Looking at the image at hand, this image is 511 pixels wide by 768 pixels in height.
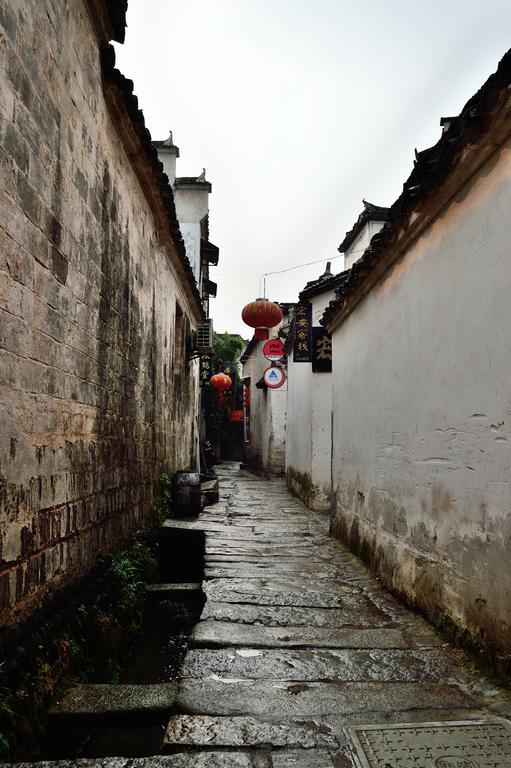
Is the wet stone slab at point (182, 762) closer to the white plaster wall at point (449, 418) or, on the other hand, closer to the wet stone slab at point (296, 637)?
the wet stone slab at point (296, 637)

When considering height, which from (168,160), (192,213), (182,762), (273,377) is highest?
(168,160)

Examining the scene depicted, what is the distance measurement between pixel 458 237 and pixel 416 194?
67cm

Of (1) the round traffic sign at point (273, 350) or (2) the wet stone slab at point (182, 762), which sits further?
(1) the round traffic sign at point (273, 350)

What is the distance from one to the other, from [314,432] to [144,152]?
26.0ft

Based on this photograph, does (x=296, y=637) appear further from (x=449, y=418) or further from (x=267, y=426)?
(x=267, y=426)

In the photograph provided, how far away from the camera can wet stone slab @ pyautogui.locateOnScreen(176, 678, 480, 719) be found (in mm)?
2996

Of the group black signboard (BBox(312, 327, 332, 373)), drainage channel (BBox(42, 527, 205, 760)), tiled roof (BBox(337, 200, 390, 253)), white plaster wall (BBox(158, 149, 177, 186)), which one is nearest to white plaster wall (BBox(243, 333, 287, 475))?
tiled roof (BBox(337, 200, 390, 253))

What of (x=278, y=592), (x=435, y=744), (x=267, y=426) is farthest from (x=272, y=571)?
(x=267, y=426)

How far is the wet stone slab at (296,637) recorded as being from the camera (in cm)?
402

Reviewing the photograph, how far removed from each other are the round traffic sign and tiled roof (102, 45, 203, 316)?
747 centimetres

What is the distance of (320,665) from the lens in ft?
12.0


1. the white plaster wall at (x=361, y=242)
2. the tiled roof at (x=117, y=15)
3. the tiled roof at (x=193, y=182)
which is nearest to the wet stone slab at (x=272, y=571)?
the tiled roof at (x=117, y=15)

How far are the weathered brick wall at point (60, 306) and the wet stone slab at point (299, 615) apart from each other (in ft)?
4.42

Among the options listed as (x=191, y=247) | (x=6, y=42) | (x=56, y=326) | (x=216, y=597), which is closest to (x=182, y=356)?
(x=191, y=247)
